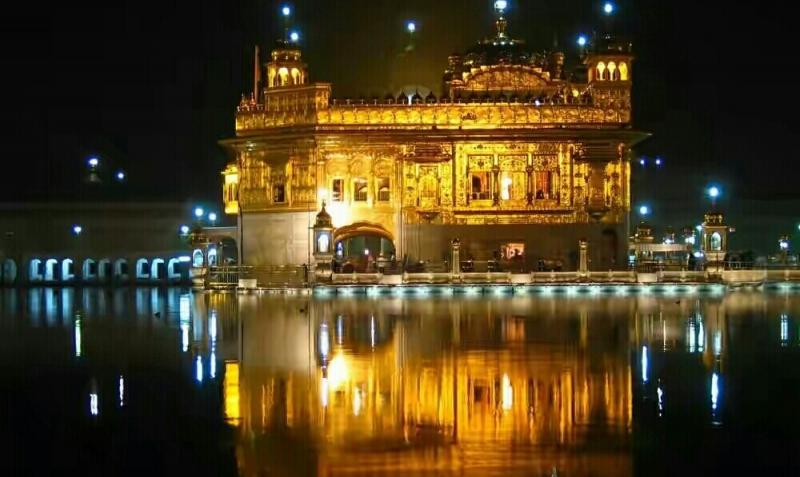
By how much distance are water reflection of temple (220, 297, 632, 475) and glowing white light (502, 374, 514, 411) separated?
21 mm

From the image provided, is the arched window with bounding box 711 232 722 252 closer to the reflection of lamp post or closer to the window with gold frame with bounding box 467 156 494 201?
the reflection of lamp post

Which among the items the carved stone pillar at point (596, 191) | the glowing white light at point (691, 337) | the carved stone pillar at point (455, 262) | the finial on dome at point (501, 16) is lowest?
the glowing white light at point (691, 337)

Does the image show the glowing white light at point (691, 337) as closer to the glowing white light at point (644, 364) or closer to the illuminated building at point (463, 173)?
the glowing white light at point (644, 364)

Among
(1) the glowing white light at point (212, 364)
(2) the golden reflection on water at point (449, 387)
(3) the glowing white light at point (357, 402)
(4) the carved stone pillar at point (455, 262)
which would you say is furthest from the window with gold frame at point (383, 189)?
(3) the glowing white light at point (357, 402)

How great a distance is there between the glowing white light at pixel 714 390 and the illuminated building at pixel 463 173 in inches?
1108

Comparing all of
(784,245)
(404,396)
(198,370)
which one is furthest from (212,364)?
(784,245)

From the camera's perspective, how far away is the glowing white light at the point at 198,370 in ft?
54.1

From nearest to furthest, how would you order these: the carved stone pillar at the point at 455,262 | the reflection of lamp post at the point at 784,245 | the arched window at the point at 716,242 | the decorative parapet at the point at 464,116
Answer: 1. the carved stone pillar at the point at 455,262
2. the arched window at the point at 716,242
3. the decorative parapet at the point at 464,116
4. the reflection of lamp post at the point at 784,245

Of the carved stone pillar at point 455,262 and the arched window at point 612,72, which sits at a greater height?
the arched window at point 612,72

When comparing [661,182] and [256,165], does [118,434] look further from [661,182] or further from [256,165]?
[661,182]

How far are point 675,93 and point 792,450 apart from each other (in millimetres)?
49126

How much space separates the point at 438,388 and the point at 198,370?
403cm

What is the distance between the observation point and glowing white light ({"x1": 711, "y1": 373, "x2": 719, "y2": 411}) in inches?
544

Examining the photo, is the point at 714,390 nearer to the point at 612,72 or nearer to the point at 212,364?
the point at 212,364
